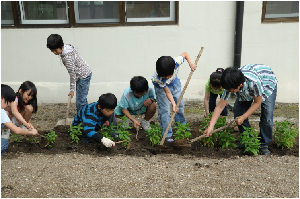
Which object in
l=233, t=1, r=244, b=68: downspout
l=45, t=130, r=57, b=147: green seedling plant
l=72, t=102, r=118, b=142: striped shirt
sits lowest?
l=45, t=130, r=57, b=147: green seedling plant

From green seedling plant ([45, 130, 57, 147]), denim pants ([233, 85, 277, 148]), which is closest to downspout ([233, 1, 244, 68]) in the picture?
denim pants ([233, 85, 277, 148])

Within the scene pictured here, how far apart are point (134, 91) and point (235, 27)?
9.98ft

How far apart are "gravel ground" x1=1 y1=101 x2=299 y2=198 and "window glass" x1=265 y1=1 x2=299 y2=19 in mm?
3571

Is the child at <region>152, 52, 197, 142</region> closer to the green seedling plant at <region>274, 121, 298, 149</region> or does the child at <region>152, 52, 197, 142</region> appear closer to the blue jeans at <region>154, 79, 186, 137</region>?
the blue jeans at <region>154, 79, 186, 137</region>

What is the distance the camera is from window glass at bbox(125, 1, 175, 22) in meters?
6.29

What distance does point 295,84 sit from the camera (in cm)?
654

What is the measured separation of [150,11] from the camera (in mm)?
6344

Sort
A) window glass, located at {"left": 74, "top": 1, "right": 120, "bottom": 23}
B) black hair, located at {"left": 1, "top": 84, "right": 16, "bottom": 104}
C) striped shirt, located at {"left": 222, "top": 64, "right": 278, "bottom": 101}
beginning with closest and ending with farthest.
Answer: black hair, located at {"left": 1, "top": 84, "right": 16, "bottom": 104} < striped shirt, located at {"left": 222, "top": 64, "right": 278, "bottom": 101} < window glass, located at {"left": 74, "top": 1, "right": 120, "bottom": 23}

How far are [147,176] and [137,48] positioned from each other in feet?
11.9

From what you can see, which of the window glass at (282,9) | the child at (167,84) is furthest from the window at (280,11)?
the child at (167,84)

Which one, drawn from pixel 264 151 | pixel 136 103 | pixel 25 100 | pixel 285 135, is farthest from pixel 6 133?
pixel 285 135

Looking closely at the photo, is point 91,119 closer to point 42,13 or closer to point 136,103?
point 136,103

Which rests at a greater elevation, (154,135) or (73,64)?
(73,64)

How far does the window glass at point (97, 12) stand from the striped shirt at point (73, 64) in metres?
1.60
